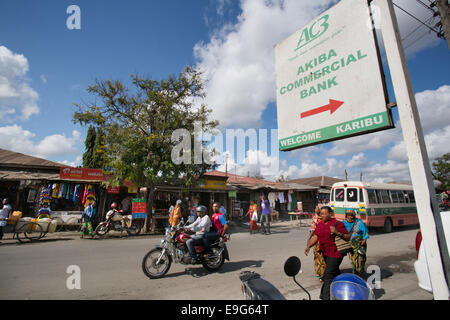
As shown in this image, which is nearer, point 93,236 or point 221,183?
point 93,236

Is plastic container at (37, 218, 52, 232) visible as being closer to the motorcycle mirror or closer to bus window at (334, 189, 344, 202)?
the motorcycle mirror

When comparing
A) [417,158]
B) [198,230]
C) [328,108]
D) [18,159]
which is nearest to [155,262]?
[198,230]

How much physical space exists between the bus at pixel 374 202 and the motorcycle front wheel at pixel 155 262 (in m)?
9.70

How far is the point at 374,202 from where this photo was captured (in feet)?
40.2

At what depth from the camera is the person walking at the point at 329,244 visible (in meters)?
3.48

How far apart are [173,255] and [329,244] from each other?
139 inches

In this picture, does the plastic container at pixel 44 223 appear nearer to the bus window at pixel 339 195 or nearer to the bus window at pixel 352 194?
the bus window at pixel 339 195

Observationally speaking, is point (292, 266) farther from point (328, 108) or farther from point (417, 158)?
point (328, 108)

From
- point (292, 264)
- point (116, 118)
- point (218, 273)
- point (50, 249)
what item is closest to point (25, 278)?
point (50, 249)

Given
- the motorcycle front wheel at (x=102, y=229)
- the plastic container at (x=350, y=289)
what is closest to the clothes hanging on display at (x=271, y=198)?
the motorcycle front wheel at (x=102, y=229)

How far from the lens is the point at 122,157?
39.1ft

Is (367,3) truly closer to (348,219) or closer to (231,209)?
(348,219)

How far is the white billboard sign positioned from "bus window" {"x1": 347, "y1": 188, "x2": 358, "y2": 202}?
10.9 m
